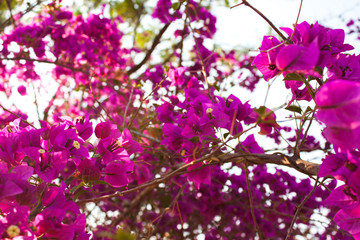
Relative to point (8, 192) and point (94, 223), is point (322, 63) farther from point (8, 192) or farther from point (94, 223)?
point (94, 223)

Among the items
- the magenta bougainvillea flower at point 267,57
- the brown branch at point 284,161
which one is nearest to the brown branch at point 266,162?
the brown branch at point 284,161

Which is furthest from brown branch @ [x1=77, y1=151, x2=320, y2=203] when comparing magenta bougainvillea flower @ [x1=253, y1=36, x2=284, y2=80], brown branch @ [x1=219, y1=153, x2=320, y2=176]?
magenta bougainvillea flower @ [x1=253, y1=36, x2=284, y2=80]

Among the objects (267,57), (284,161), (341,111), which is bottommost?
(341,111)

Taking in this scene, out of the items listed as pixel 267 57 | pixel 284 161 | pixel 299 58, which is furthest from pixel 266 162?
pixel 299 58

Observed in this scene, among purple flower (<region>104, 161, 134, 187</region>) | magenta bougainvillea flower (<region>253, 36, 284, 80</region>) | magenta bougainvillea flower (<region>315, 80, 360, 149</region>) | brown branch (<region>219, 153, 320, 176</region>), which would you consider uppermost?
magenta bougainvillea flower (<region>253, 36, 284, 80</region>)

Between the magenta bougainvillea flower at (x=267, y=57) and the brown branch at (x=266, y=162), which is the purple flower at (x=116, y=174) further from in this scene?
the magenta bougainvillea flower at (x=267, y=57)

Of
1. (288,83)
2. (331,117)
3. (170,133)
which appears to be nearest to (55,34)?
(170,133)

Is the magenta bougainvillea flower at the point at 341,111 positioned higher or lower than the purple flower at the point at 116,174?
lower

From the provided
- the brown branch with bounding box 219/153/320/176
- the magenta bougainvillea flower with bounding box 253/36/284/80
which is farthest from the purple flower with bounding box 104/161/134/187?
the magenta bougainvillea flower with bounding box 253/36/284/80

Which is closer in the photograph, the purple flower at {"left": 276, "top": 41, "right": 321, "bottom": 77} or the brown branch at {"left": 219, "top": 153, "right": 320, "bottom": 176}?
the purple flower at {"left": 276, "top": 41, "right": 321, "bottom": 77}

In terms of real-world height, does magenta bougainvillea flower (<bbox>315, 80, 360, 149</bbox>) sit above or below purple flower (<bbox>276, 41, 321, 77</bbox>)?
below

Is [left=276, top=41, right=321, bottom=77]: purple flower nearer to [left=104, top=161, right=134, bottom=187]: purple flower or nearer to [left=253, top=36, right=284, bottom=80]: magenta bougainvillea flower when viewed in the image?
[left=253, top=36, right=284, bottom=80]: magenta bougainvillea flower

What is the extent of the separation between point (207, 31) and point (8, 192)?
101 inches

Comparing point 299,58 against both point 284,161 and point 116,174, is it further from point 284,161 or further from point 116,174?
point 116,174
